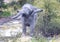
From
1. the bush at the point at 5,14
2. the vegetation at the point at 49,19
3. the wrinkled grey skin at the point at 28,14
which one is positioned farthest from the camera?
the bush at the point at 5,14

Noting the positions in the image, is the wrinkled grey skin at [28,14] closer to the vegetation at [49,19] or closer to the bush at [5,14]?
the vegetation at [49,19]

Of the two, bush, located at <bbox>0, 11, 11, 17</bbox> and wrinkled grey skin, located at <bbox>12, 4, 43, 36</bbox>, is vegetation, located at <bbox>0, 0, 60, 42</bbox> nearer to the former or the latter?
wrinkled grey skin, located at <bbox>12, 4, 43, 36</bbox>

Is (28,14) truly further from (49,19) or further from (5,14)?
(5,14)

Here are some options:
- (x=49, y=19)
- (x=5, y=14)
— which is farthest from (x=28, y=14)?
(x=5, y=14)

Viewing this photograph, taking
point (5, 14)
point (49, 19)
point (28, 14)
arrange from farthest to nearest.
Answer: point (5, 14), point (49, 19), point (28, 14)

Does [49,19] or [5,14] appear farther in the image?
[5,14]

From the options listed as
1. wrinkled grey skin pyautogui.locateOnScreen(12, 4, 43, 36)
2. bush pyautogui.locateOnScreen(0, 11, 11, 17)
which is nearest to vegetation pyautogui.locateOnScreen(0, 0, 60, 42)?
wrinkled grey skin pyautogui.locateOnScreen(12, 4, 43, 36)

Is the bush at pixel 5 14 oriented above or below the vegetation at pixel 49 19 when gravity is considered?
below

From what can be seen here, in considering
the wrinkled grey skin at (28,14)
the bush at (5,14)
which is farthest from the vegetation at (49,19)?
the bush at (5,14)

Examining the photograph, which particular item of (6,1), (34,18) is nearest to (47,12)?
(34,18)

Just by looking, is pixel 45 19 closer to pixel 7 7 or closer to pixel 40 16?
pixel 40 16

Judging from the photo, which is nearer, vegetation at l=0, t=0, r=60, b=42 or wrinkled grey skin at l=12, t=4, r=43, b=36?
wrinkled grey skin at l=12, t=4, r=43, b=36

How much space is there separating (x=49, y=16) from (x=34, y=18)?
1.70 meters

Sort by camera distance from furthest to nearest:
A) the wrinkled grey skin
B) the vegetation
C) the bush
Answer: the bush
the vegetation
the wrinkled grey skin
